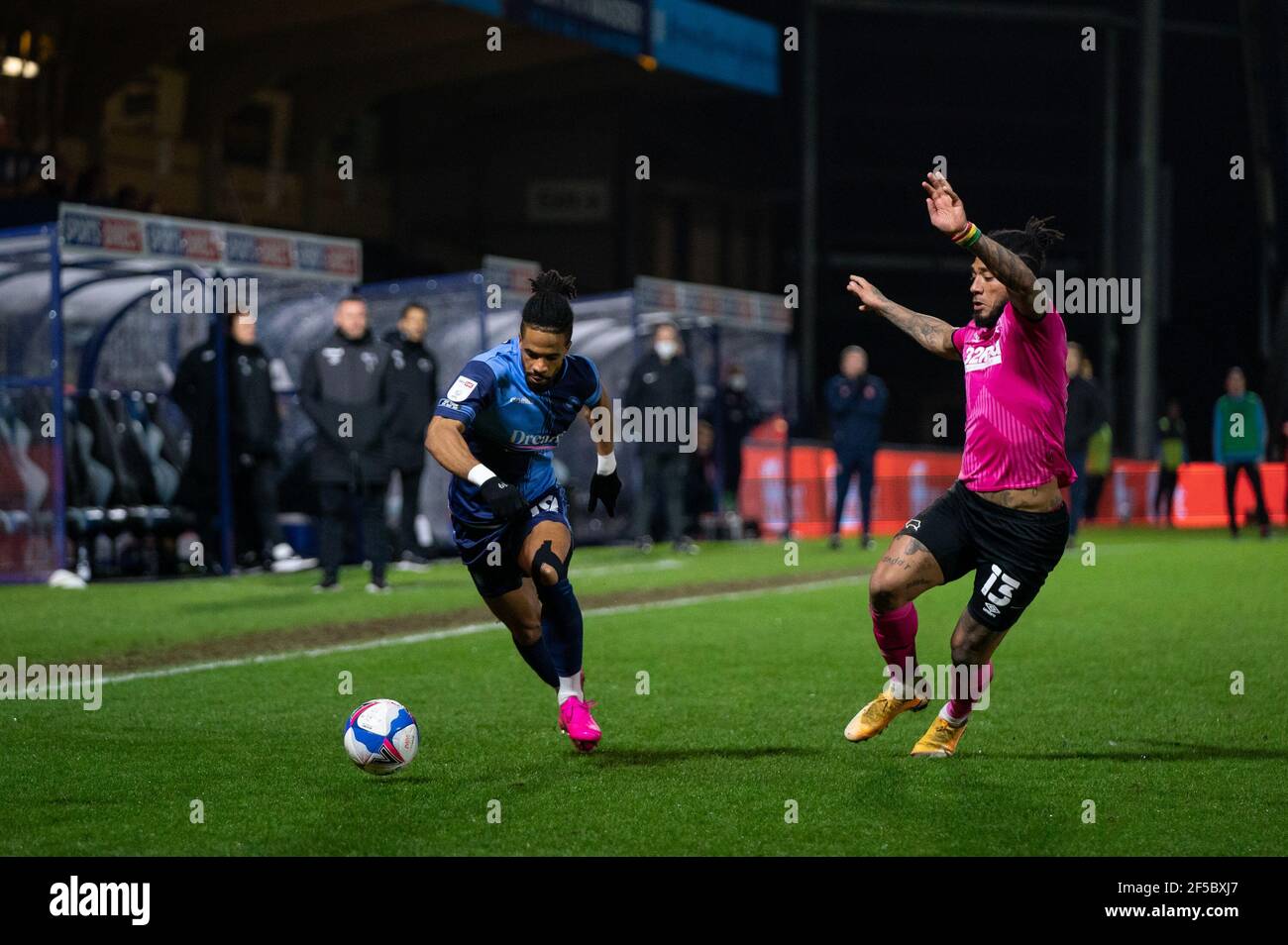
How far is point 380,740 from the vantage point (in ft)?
20.6

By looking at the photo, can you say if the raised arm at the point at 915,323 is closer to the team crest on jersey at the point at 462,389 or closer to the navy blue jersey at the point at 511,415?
the navy blue jersey at the point at 511,415

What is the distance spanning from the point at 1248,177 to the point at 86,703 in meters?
35.6

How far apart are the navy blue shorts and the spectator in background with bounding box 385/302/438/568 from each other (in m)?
7.62

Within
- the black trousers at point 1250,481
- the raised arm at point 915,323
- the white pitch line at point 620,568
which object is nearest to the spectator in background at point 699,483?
the white pitch line at point 620,568

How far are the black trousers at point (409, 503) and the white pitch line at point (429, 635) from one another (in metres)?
2.88

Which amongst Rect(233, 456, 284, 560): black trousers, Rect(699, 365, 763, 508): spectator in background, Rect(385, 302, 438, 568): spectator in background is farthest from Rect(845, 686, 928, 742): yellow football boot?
Rect(699, 365, 763, 508): spectator in background

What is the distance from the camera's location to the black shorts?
6672 mm

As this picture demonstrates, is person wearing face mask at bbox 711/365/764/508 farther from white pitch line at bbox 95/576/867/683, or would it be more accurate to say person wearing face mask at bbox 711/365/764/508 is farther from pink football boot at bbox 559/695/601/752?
pink football boot at bbox 559/695/601/752

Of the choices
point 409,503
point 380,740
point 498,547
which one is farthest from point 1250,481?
point 380,740

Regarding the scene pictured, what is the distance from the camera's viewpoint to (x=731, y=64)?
110 ft

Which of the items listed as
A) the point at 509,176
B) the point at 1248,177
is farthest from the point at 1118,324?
the point at 509,176
